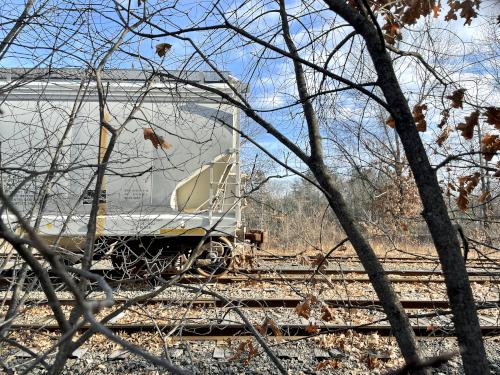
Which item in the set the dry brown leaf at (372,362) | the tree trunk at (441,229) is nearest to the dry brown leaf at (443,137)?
the tree trunk at (441,229)

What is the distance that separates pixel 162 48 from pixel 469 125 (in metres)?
1.59

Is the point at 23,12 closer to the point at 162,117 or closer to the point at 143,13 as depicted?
the point at 143,13

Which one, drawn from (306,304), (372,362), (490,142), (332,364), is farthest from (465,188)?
(332,364)

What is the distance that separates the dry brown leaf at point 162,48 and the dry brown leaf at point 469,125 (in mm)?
1550

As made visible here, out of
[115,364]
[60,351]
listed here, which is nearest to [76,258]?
[60,351]

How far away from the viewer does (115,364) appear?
184 inches

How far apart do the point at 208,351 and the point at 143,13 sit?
12.4 feet

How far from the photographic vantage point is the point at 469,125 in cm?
243

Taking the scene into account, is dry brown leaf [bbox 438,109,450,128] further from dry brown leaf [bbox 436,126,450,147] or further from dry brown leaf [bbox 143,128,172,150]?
dry brown leaf [bbox 143,128,172,150]

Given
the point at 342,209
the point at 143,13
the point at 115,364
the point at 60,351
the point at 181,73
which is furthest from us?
the point at 115,364

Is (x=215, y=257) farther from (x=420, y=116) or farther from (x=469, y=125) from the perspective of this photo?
(x=469, y=125)

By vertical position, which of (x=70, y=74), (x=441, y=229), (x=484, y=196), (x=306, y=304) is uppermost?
(x=70, y=74)

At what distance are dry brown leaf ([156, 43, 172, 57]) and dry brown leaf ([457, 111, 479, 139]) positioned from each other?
1.55 meters

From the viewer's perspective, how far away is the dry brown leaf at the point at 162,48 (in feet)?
8.10
